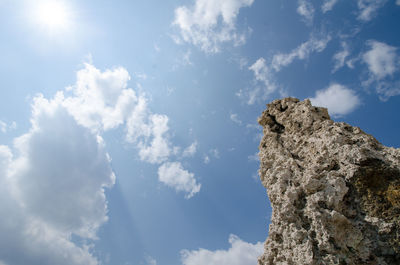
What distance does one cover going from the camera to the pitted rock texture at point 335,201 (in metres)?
6.60

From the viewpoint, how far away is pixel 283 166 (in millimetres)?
10070

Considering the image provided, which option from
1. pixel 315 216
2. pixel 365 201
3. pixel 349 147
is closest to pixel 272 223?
pixel 315 216

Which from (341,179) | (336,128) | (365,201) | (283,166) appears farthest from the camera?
(283,166)

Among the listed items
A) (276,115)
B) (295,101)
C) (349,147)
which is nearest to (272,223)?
(349,147)

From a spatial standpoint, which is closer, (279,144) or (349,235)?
(349,235)

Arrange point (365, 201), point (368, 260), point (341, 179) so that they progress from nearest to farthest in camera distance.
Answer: point (368, 260) → point (365, 201) → point (341, 179)

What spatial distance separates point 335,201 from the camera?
738cm

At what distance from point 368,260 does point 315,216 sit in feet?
5.34

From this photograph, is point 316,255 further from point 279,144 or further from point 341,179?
point 279,144

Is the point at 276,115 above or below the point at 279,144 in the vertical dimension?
above

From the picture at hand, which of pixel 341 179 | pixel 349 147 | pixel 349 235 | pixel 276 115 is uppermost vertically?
pixel 276 115

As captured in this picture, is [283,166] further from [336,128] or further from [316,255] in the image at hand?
[316,255]

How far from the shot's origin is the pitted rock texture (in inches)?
260

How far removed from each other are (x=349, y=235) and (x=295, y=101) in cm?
877
